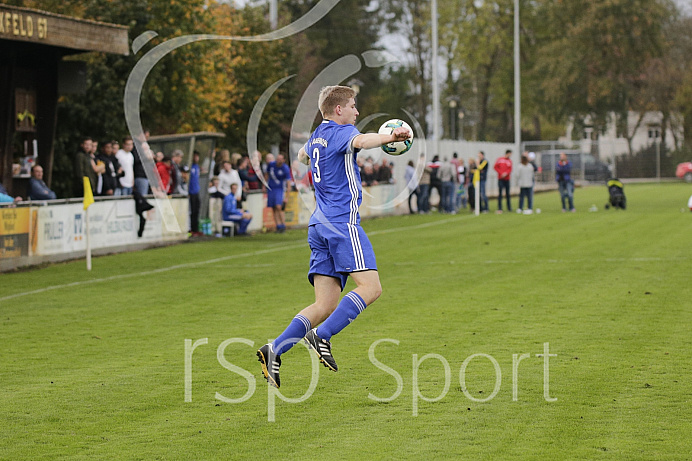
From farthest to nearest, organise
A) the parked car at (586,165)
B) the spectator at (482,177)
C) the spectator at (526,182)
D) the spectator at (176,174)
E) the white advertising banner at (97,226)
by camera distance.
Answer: the parked car at (586,165), the spectator at (526,182), the spectator at (482,177), the spectator at (176,174), the white advertising banner at (97,226)

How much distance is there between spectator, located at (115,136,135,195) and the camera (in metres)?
20.8

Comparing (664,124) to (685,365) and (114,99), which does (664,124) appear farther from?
(685,365)

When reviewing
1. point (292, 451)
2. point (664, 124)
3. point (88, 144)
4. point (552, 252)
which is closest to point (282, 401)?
point (292, 451)

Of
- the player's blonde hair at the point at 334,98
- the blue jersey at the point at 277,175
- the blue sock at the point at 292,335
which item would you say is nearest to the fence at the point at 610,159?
the blue jersey at the point at 277,175

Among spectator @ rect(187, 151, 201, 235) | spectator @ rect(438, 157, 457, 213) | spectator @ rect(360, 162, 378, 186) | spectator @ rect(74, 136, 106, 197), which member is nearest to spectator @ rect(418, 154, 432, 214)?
spectator @ rect(438, 157, 457, 213)

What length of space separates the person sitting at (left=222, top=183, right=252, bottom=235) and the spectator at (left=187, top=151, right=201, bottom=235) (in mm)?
817

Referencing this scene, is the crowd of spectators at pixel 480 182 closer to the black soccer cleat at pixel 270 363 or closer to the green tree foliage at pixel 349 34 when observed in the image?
the black soccer cleat at pixel 270 363

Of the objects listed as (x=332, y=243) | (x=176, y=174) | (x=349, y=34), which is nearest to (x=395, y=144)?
(x=332, y=243)

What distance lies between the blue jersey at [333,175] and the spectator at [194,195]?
52.4ft

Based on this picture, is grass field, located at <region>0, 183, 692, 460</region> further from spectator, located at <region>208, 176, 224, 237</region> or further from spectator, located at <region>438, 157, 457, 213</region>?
spectator, located at <region>438, 157, 457, 213</region>

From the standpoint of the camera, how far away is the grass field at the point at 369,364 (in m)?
5.93

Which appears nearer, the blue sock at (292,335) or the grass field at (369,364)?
the grass field at (369,364)

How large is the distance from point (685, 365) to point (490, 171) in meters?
44.9

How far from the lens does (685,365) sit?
8.05 m
